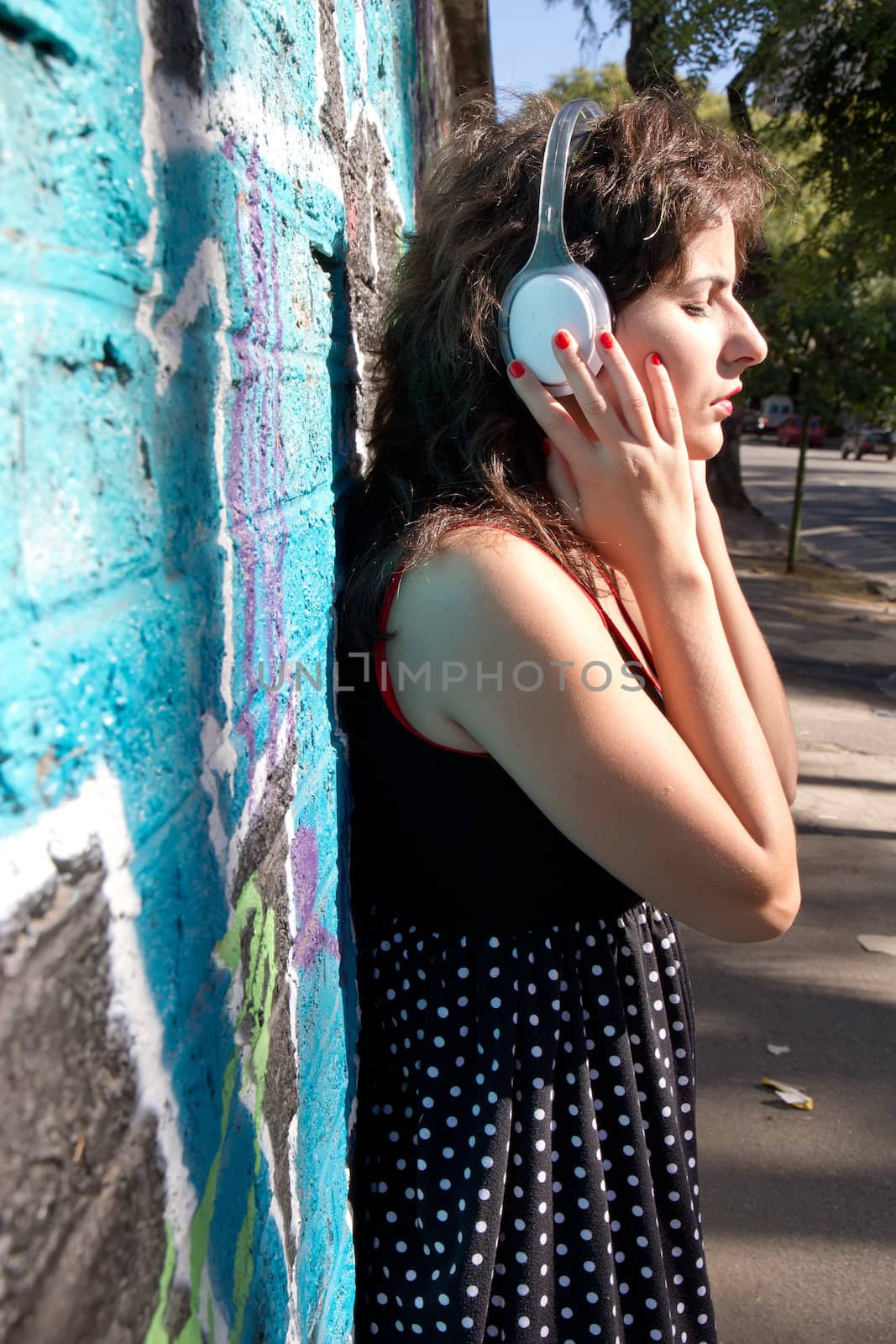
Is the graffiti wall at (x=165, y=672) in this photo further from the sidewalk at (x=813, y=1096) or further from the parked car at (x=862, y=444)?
the parked car at (x=862, y=444)

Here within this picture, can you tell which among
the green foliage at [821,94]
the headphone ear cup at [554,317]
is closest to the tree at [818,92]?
the green foliage at [821,94]

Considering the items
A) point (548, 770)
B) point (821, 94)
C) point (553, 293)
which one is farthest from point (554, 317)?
point (821, 94)

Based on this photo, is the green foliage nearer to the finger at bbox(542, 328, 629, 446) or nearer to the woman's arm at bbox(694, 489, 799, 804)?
the woman's arm at bbox(694, 489, 799, 804)

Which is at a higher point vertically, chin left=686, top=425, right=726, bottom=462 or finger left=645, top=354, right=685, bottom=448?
finger left=645, top=354, right=685, bottom=448

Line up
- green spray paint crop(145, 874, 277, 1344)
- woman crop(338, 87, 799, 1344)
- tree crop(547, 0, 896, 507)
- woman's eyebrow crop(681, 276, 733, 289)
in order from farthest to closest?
tree crop(547, 0, 896, 507) → woman's eyebrow crop(681, 276, 733, 289) → woman crop(338, 87, 799, 1344) → green spray paint crop(145, 874, 277, 1344)

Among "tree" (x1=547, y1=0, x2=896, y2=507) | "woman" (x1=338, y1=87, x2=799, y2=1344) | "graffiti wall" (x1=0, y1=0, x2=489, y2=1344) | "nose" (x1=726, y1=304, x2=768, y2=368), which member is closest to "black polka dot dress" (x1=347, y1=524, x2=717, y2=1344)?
"woman" (x1=338, y1=87, x2=799, y2=1344)

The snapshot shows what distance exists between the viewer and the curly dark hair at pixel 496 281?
1.39m

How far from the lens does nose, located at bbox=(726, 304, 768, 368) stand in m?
1.50

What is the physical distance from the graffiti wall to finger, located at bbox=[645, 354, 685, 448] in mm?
432

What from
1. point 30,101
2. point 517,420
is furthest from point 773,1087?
point 30,101

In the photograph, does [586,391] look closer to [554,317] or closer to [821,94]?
Result: [554,317]

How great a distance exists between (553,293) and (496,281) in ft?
0.49

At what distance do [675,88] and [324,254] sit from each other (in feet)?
3.08

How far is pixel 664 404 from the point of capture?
4.63 feet
